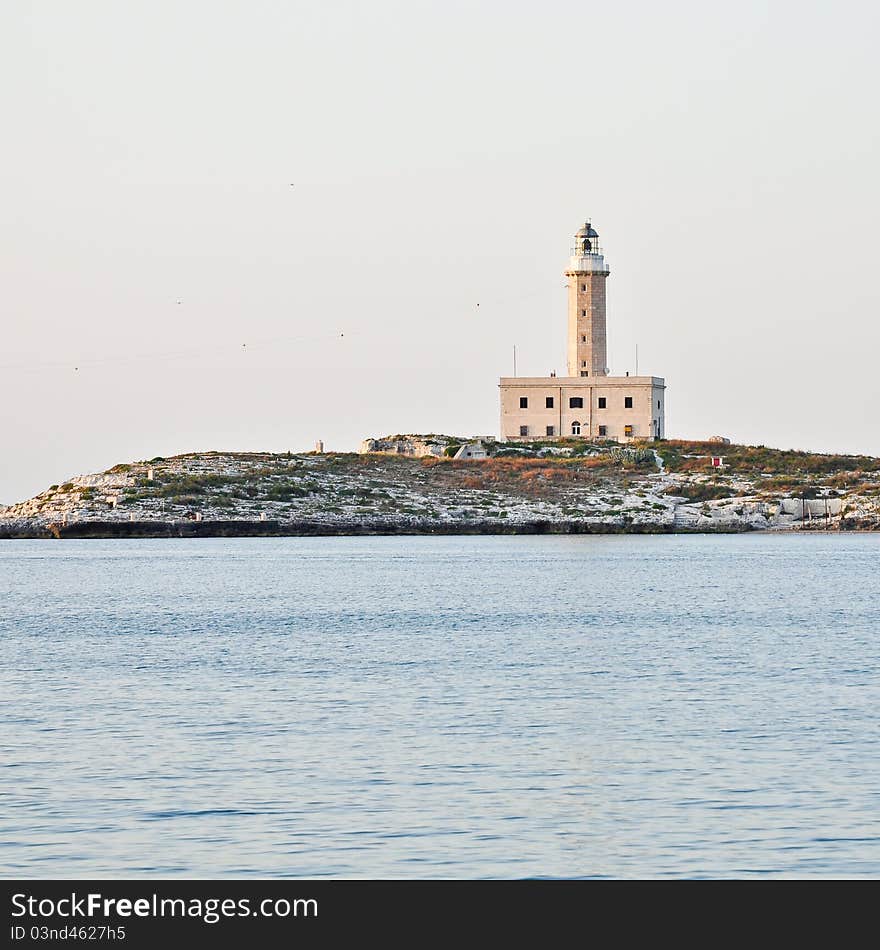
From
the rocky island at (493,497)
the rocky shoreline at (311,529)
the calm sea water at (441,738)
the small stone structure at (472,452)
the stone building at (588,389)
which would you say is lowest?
the calm sea water at (441,738)

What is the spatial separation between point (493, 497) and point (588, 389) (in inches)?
435

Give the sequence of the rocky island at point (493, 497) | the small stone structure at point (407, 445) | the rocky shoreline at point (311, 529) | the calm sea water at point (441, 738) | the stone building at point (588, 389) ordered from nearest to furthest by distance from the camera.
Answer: the calm sea water at point (441, 738)
the rocky island at point (493, 497)
the rocky shoreline at point (311, 529)
the stone building at point (588, 389)
the small stone structure at point (407, 445)

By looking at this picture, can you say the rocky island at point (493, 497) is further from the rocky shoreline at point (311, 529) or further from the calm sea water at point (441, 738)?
the calm sea water at point (441, 738)

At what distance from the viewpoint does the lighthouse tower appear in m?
111

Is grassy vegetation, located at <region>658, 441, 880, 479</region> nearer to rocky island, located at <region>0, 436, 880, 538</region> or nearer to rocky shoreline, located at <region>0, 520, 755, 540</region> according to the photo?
rocky island, located at <region>0, 436, 880, 538</region>

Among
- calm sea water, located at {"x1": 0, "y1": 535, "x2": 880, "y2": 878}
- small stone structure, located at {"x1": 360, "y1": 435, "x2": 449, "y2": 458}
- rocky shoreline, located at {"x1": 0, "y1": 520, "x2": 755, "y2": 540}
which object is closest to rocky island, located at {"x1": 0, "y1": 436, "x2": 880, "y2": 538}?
rocky shoreline, located at {"x1": 0, "y1": 520, "x2": 755, "y2": 540}

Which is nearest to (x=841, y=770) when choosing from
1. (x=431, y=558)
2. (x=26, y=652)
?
(x=26, y=652)

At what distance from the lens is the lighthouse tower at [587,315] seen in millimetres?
111188

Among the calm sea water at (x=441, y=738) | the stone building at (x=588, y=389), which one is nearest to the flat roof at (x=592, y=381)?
the stone building at (x=588, y=389)

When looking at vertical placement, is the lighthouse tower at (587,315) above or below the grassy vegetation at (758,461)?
above

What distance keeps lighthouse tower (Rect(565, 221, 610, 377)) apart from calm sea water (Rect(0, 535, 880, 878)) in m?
65.0

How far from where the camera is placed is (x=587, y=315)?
111 meters
